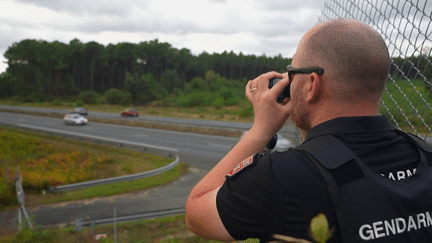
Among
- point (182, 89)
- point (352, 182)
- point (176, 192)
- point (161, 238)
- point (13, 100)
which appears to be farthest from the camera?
point (13, 100)

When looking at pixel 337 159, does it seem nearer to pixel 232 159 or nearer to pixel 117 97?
pixel 232 159

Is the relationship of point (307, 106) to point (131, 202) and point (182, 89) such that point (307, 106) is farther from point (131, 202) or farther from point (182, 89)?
point (182, 89)

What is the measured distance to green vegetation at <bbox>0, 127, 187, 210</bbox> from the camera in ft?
40.7

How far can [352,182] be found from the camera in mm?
973

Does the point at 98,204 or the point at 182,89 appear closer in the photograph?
the point at 98,204

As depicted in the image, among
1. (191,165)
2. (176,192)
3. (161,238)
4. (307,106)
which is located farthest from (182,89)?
(307,106)

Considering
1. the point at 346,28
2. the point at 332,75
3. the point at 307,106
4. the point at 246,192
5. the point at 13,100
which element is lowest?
the point at 13,100

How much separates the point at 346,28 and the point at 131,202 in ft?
37.9

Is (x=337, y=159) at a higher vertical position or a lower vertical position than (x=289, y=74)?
lower

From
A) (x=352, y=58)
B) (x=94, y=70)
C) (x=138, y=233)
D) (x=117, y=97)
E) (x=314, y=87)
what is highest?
(x=352, y=58)

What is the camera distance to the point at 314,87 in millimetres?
1145

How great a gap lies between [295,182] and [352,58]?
0.46 meters

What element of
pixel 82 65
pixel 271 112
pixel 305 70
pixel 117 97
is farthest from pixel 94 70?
pixel 305 70

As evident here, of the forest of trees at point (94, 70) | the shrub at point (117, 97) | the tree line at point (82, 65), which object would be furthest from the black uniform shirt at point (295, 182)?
the shrub at point (117, 97)
